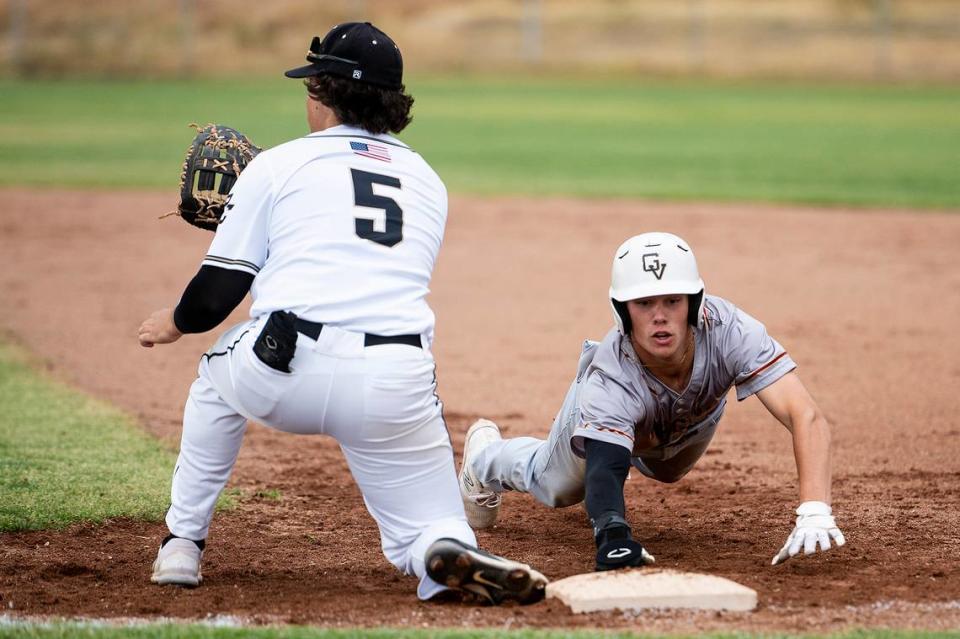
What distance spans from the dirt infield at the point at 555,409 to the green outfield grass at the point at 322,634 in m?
0.15

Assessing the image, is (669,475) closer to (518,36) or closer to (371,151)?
(371,151)

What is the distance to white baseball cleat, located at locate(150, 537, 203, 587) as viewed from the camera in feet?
13.2

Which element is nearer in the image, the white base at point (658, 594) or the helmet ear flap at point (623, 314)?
the white base at point (658, 594)

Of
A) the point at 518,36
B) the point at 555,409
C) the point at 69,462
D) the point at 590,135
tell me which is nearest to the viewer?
the point at 69,462

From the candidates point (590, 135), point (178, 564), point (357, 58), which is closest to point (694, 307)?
point (357, 58)

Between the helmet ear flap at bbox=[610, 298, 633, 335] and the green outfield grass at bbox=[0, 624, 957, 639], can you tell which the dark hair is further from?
the green outfield grass at bbox=[0, 624, 957, 639]

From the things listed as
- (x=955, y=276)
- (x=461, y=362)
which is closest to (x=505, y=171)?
(x=955, y=276)

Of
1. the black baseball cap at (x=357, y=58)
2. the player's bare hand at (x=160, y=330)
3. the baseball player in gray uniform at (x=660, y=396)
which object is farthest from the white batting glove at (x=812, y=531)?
the player's bare hand at (x=160, y=330)

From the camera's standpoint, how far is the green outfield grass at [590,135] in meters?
15.9

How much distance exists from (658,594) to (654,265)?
1.10m

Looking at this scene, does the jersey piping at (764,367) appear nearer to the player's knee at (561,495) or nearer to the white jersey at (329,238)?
the player's knee at (561,495)

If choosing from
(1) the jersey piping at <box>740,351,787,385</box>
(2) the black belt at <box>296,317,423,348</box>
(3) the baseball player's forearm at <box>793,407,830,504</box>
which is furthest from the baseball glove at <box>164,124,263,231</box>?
(3) the baseball player's forearm at <box>793,407,830,504</box>

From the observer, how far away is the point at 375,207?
379 cm

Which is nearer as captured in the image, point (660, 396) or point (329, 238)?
point (329, 238)
